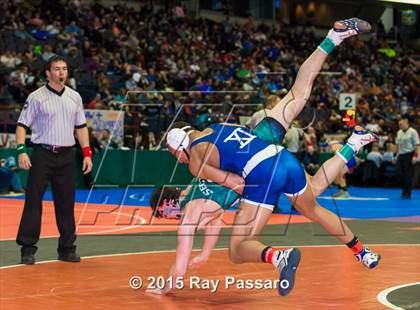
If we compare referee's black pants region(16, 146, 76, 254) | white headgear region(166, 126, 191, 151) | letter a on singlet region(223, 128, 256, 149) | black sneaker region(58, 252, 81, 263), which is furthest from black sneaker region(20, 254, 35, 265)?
letter a on singlet region(223, 128, 256, 149)

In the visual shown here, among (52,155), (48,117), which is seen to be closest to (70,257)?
(52,155)

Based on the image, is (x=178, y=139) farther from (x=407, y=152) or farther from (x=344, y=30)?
(x=407, y=152)

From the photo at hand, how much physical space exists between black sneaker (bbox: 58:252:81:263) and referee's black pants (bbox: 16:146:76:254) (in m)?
0.04

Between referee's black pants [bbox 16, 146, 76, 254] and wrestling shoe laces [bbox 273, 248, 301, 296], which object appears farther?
referee's black pants [bbox 16, 146, 76, 254]

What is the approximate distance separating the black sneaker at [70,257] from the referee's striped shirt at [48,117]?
1.27 m

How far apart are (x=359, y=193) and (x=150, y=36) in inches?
461

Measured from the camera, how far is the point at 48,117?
9242mm

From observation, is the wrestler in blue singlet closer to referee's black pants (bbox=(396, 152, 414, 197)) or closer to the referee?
the referee

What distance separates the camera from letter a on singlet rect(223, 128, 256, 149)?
6832mm

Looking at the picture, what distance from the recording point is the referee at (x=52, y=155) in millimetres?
9148

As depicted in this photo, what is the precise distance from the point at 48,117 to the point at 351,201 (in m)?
11.8

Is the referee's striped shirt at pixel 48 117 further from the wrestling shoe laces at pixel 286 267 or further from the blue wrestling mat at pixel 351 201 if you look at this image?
the blue wrestling mat at pixel 351 201

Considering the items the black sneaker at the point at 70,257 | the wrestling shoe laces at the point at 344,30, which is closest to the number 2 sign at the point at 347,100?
the wrestling shoe laces at the point at 344,30

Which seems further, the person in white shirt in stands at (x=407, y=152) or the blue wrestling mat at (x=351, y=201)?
the person in white shirt in stands at (x=407, y=152)
